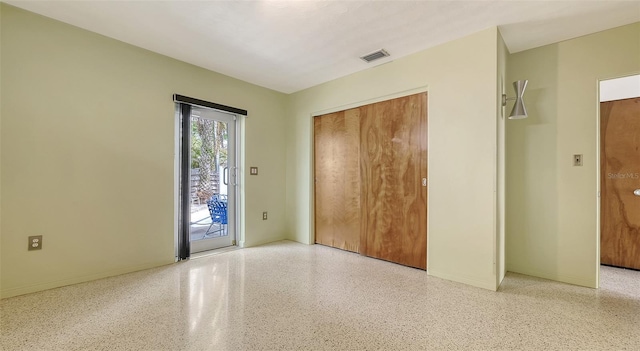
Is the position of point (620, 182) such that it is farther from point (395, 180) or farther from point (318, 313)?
point (318, 313)

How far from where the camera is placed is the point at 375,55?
10.0 ft

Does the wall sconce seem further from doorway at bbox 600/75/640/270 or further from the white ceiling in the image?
doorway at bbox 600/75/640/270

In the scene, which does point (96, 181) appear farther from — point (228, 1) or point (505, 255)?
point (505, 255)

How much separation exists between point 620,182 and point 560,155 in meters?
1.24

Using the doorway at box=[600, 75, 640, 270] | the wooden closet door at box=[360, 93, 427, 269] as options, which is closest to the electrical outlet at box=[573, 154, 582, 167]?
the doorway at box=[600, 75, 640, 270]

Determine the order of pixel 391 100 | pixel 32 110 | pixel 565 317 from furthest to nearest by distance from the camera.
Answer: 1. pixel 391 100
2. pixel 32 110
3. pixel 565 317

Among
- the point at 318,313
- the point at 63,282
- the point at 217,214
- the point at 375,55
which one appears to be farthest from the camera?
the point at 217,214

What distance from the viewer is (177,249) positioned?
3297mm

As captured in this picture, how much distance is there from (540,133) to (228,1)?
3.27 meters

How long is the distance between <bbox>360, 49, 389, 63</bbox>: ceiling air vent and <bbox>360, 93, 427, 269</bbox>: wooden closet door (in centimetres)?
54

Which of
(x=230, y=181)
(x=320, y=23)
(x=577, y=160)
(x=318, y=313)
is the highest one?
(x=320, y=23)

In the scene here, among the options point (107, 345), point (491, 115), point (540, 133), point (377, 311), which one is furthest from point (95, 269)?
point (540, 133)

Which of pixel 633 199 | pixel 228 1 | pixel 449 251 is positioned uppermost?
pixel 228 1

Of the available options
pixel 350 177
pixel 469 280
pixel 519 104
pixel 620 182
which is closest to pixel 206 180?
pixel 350 177
